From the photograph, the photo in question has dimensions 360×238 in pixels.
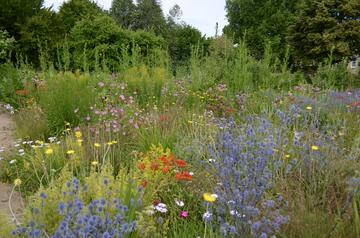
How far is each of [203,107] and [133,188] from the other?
3.71 metres

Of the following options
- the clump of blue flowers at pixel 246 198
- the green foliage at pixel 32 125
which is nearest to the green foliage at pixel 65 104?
the green foliage at pixel 32 125

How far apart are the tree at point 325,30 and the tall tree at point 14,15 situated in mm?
15563

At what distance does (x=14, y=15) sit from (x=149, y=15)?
65.4ft

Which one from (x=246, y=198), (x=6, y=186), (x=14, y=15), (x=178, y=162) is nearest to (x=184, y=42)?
(x=14, y=15)

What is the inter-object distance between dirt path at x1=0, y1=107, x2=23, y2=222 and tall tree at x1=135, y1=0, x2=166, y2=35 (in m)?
29.1

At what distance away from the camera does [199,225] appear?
94.0 inches

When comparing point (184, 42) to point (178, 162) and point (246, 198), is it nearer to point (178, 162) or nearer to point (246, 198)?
point (178, 162)

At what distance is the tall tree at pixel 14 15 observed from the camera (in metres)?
16.2

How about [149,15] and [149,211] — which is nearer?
[149,211]

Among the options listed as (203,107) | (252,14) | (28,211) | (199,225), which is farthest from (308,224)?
(252,14)

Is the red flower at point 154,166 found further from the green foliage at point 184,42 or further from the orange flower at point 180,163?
the green foliage at point 184,42

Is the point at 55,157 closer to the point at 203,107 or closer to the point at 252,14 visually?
the point at 203,107

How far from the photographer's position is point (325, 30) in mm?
21656

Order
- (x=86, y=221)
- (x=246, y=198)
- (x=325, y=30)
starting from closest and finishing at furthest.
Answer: (x=86, y=221)
(x=246, y=198)
(x=325, y=30)
